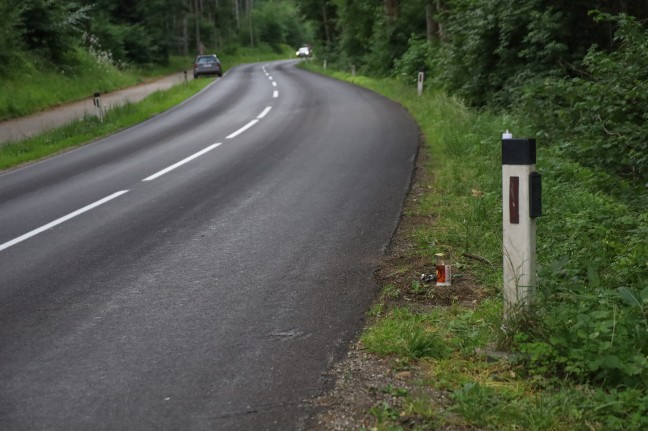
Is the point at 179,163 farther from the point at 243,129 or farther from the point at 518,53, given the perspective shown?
the point at 518,53

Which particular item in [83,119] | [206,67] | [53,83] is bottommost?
[83,119]

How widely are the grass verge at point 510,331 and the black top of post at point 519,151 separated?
0.88 metres

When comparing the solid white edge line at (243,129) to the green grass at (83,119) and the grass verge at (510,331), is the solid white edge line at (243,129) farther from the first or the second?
the grass verge at (510,331)

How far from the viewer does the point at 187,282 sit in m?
5.95

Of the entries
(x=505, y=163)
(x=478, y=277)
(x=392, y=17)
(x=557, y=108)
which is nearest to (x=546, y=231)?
(x=478, y=277)

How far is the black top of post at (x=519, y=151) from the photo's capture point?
4105 millimetres

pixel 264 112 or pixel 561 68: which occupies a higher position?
pixel 561 68

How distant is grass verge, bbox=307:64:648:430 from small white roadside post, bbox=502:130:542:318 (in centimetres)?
16

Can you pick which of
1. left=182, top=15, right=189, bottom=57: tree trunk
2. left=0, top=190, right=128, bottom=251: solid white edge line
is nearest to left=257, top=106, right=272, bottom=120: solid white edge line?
left=0, top=190, right=128, bottom=251: solid white edge line

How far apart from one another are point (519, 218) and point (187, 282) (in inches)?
115

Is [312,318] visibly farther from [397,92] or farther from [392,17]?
[392,17]

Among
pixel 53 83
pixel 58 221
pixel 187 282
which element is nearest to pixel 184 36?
pixel 53 83

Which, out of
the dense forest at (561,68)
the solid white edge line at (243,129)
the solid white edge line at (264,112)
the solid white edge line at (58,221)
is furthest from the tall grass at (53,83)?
the solid white edge line at (58,221)

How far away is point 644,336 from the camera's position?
12.9ft
